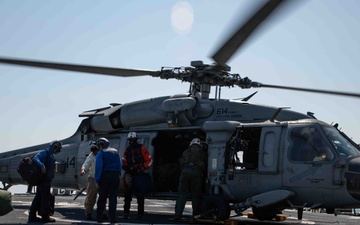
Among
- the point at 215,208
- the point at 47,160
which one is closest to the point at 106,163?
the point at 47,160

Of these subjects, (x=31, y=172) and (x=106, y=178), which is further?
(x=31, y=172)

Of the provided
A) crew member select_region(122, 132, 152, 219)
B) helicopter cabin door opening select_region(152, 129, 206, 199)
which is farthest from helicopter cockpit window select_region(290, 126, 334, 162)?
crew member select_region(122, 132, 152, 219)

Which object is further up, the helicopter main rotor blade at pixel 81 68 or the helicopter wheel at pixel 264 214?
the helicopter main rotor blade at pixel 81 68

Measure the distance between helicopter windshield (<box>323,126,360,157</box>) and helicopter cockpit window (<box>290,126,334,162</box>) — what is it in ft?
0.65

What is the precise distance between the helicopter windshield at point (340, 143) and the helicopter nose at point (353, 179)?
414 mm

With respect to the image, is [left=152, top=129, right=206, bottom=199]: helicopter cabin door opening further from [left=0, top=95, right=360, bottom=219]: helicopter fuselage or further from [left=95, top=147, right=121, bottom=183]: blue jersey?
[left=95, top=147, right=121, bottom=183]: blue jersey

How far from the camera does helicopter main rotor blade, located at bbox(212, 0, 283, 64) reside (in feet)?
13.6

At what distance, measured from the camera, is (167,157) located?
48.2 ft

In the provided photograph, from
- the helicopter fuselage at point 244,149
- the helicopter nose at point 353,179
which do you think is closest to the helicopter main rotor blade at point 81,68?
the helicopter fuselage at point 244,149

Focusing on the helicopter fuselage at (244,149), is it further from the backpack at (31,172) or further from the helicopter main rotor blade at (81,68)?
A: the backpack at (31,172)

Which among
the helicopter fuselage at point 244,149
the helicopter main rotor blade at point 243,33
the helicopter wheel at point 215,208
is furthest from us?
the helicopter wheel at point 215,208

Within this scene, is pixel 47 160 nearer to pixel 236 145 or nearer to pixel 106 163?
pixel 106 163

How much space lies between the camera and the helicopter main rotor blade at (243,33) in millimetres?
4137

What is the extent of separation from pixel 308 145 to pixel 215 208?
2.45 m
